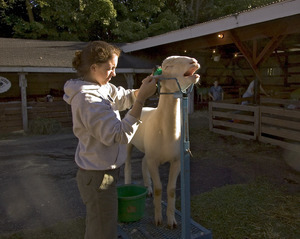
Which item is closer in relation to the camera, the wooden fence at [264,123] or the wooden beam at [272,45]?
the wooden fence at [264,123]

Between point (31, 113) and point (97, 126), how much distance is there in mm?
10240

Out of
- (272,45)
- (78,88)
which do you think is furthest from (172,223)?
(272,45)

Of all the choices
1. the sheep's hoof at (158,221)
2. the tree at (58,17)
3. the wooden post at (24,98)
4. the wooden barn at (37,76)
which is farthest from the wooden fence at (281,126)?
the tree at (58,17)

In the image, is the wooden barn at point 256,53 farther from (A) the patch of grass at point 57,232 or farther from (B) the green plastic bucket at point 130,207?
(A) the patch of grass at point 57,232

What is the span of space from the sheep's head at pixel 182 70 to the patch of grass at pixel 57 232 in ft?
7.57

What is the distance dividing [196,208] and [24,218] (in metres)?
2.49

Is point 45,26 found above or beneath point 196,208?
above

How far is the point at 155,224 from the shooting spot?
3252 mm

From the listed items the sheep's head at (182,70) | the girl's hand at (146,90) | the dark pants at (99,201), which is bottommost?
the dark pants at (99,201)

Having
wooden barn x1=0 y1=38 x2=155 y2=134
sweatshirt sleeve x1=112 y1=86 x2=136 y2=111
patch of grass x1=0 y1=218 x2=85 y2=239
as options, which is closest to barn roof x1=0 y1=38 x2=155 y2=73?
wooden barn x1=0 y1=38 x2=155 y2=134

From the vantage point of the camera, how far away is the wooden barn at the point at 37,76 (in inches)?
422

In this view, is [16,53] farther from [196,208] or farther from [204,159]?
[196,208]

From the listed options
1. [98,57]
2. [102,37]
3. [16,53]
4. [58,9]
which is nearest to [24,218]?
[98,57]

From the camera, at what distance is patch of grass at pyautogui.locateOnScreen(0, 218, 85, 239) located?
3.42 meters
